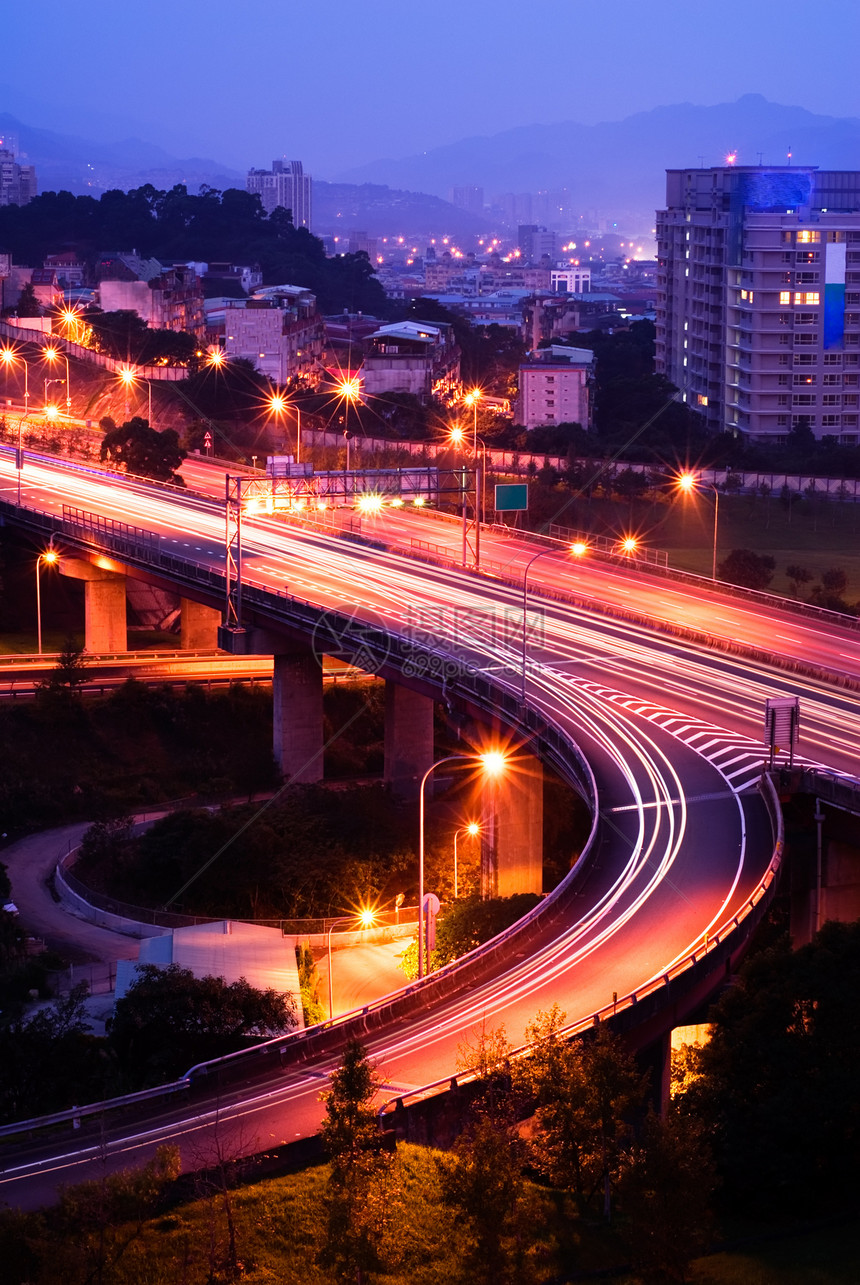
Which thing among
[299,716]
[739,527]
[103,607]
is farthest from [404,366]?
[299,716]

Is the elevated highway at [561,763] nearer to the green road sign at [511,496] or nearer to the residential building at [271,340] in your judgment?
the green road sign at [511,496]

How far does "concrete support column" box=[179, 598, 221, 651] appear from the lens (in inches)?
2234

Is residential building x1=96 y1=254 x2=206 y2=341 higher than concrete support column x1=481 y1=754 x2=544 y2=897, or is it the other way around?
residential building x1=96 y1=254 x2=206 y2=341

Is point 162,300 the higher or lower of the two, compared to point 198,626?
higher

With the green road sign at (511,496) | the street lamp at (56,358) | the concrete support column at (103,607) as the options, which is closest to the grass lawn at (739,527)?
the green road sign at (511,496)

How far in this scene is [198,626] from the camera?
57.0m

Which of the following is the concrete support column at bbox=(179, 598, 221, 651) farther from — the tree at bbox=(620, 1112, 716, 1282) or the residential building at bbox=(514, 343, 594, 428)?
the residential building at bbox=(514, 343, 594, 428)

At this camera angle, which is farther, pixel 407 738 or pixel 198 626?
pixel 198 626

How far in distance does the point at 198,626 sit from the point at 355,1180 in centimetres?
3929

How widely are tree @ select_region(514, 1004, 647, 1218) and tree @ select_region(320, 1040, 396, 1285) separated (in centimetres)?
222

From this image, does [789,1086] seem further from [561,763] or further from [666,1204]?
[561,763]

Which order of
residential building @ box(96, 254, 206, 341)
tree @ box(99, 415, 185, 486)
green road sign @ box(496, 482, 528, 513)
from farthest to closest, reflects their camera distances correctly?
residential building @ box(96, 254, 206, 341)
tree @ box(99, 415, 185, 486)
green road sign @ box(496, 482, 528, 513)

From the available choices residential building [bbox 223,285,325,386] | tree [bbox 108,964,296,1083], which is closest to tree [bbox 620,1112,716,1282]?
tree [bbox 108,964,296,1083]

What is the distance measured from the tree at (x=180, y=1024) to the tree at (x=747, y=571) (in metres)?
34.2
